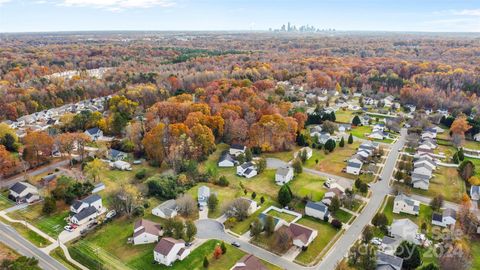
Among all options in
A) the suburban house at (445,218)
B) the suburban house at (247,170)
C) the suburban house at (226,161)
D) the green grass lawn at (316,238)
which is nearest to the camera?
the green grass lawn at (316,238)

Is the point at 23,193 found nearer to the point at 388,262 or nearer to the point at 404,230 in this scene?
the point at 388,262

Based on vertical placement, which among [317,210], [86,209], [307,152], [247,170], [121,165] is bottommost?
[121,165]

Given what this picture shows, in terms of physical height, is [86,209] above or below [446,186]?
above

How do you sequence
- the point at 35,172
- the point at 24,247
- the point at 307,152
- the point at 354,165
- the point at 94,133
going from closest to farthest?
1. the point at 24,247
2. the point at 354,165
3. the point at 35,172
4. the point at 307,152
5. the point at 94,133

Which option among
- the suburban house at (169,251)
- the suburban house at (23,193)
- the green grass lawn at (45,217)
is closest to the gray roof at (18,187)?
the suburban house at (23,193)

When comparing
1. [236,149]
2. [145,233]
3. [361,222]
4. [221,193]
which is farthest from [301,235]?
[236,149]

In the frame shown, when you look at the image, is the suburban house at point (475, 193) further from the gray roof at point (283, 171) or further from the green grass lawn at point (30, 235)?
the green grass lawn at point (30, 235)
